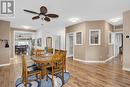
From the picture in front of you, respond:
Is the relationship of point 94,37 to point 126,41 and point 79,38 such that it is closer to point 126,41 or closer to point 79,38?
point 79,38

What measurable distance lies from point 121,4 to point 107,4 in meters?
0.49

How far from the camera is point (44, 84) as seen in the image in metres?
3.30

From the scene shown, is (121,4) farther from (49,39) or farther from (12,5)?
(49,39)

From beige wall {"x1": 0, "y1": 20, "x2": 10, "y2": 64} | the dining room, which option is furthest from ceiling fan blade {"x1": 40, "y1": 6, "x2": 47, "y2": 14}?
beige wall {"x1": 0, "y1": 20, "x2": 10, "y2": 64}

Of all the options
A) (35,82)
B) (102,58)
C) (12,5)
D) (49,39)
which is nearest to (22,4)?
(12,5)

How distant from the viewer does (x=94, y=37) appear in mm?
7059

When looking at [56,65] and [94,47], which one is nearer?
[56,65]

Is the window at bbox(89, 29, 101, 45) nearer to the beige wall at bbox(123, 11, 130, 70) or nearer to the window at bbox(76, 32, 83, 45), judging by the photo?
the window at bbox(76, 32, 83, 45)

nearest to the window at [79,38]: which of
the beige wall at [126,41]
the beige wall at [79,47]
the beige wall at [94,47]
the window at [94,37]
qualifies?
the beige wall at [79,47]

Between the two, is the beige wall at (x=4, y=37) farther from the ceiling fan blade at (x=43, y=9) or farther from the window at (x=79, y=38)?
the window at (x=79, y=38)

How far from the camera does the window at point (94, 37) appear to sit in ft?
22.9

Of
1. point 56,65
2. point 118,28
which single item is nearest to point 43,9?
point 56,65

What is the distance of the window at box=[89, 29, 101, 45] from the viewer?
22.9 ft

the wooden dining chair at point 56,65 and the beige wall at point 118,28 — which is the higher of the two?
the beige wall at point 118,28
